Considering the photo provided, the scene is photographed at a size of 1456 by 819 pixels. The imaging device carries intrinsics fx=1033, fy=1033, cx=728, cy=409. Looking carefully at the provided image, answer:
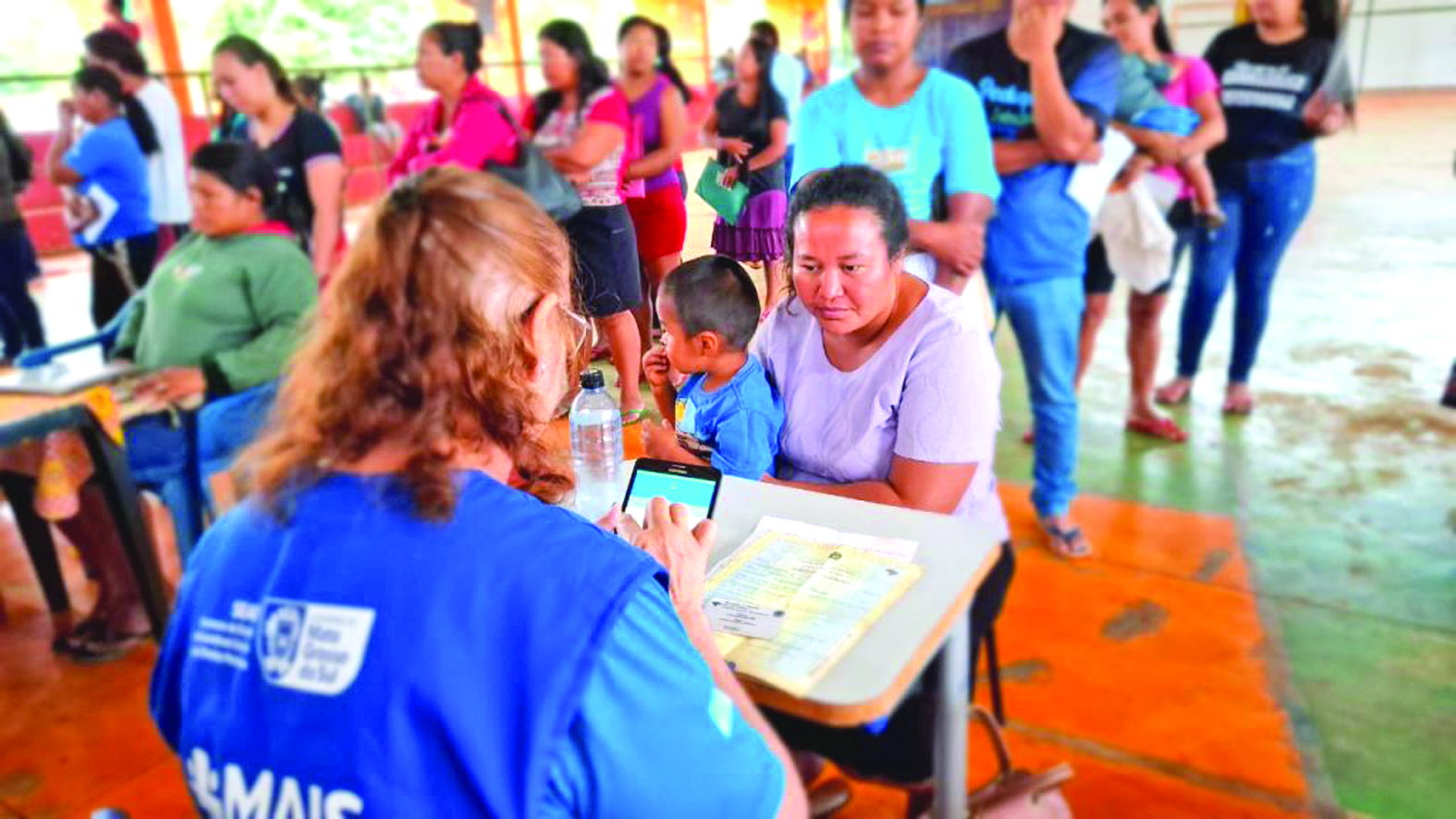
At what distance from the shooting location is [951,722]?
1.56 meters

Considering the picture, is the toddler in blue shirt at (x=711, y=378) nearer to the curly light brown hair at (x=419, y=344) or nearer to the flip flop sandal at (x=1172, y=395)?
the curly light brown hair at (x=419, y=344)

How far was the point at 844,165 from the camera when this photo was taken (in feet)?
3.41

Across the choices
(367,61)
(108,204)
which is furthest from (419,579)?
(367,61)

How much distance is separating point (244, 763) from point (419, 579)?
0.72 ft

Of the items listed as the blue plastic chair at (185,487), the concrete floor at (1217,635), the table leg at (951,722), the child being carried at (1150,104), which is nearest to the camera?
the table leg at (951,722)

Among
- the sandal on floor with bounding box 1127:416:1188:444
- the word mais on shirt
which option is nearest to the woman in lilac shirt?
the word mais on shirt

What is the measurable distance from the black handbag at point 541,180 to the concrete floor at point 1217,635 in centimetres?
17

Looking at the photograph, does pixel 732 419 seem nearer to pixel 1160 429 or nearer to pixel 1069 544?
pixel 1069 544

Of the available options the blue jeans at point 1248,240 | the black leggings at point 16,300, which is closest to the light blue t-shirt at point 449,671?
the blue jeans at point 1248,240

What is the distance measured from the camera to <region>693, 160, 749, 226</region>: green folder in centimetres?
102

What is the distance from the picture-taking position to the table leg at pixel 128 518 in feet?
8.53

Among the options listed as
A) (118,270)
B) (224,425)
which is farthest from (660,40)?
(118,270)

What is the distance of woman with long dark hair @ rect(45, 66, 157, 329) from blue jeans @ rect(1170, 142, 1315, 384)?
4.44 metres

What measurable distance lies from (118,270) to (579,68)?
12.8ft
